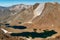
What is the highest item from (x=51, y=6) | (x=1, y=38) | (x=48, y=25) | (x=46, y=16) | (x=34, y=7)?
(x=34, y=7)

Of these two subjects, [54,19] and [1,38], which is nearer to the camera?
[1,38]

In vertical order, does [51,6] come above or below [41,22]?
above

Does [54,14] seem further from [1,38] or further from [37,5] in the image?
[1,38]

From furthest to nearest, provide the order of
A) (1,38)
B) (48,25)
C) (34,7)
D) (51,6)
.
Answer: (34,7) < (51,6) < (48,25) < (1,38)

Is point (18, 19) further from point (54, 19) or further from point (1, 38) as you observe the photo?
point (1, 38)

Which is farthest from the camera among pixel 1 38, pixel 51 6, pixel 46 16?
pixel 51 6

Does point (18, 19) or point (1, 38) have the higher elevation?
point (18, 19)

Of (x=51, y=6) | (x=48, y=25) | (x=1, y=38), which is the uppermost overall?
(x=51, y=6)

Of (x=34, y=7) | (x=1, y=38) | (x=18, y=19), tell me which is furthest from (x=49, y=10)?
(x=1, y=38)

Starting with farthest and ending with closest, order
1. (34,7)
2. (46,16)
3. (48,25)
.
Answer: (34,7) < (46,16) < (48,25)

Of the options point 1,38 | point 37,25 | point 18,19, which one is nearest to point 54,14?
point 37,25
